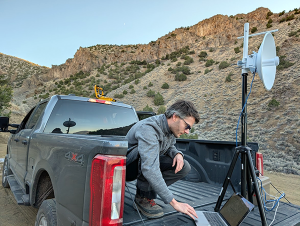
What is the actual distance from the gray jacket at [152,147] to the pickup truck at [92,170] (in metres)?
0.24

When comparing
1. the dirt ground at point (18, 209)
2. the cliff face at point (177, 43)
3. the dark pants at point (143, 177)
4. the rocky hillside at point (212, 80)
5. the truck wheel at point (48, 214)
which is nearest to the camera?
the truck wheel at point (48, 214)

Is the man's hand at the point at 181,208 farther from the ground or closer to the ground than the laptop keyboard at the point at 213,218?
farther from the ground

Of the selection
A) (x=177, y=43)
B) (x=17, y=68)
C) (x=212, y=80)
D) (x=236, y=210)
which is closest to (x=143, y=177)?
(x=236, y=210)

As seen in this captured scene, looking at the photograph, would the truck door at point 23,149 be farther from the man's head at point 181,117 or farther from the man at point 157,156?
the man's head at point 181,117

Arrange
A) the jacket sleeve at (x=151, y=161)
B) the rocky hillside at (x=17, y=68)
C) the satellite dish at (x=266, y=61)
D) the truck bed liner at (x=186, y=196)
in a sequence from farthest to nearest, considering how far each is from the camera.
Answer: the rocky hillside at (x=17, y=68)
the satellite dish at (x=266, y=61)
the truck bed liner at (x=186, y=196)
the jacket sleeve at (x=151, y=161)

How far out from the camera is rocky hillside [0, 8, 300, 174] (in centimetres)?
1331

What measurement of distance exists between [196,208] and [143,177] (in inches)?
31.0

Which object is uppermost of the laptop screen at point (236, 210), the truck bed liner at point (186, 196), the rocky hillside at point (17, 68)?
the rocky hillside at point (17, 68)

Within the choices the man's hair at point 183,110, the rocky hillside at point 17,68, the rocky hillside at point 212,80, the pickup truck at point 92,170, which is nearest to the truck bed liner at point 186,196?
the pickup truck at point 92,170

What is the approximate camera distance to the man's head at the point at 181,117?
223 cm

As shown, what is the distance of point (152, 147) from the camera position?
2.04 metres

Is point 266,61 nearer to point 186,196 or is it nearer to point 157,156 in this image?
point 157,156

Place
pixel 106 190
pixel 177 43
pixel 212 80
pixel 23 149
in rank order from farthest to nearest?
pixel 177 43, pixel 212 80, pixel 23 149, pixel 106 190

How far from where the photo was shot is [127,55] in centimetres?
5084
